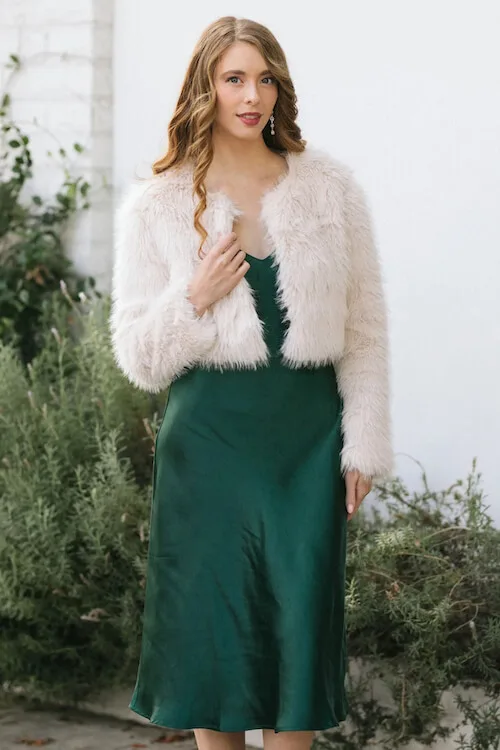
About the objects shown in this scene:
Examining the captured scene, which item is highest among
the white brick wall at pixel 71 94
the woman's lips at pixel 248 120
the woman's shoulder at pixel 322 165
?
the white brick wall at pixel 71 94

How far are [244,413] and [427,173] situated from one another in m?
1.58

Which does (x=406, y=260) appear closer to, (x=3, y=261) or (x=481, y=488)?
(x=481, y=488)

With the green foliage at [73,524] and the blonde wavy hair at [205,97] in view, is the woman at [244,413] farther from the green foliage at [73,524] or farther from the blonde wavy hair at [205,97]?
the green foliage at [73,524]

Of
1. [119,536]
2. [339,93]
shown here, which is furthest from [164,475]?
[339,93]

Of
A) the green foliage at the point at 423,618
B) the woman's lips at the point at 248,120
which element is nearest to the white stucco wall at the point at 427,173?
the green foliage at the point at 423,618

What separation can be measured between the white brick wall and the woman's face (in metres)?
2.33

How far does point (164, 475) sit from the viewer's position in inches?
112

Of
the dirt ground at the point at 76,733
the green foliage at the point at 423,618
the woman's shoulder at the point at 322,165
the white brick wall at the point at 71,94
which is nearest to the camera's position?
the woman's shoulder at the point at 322,165

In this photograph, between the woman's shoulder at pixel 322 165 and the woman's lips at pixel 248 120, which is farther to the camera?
the woman's shoulder at pixel 322 165

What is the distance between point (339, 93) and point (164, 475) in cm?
190

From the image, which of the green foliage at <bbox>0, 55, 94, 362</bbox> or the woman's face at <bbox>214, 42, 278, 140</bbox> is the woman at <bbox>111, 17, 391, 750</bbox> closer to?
the woman's face at <bbox>214, 42, 278, 140</bbox>

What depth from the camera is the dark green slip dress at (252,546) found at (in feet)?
9.04

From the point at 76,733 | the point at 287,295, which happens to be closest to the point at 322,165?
the point at 287,295

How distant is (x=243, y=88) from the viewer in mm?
2773
